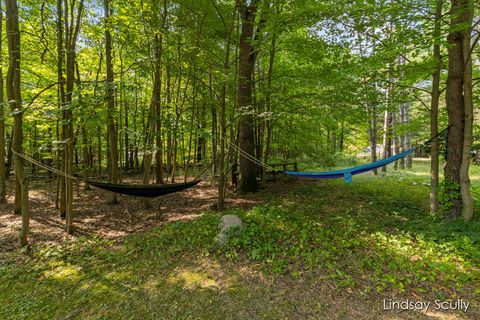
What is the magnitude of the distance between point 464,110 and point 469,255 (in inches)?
61.2

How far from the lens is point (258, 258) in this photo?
2.28 meters

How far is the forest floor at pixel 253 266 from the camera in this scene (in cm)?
175

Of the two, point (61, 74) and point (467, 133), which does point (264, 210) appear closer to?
point (467, 133)

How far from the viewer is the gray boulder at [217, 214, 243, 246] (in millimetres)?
2561

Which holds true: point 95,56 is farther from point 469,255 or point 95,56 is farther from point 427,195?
point 427,195

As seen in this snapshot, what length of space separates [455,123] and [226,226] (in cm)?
287

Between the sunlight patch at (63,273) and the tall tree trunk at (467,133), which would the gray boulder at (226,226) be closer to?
the sunlight patch at (63,273)

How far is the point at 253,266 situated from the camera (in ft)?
7.22

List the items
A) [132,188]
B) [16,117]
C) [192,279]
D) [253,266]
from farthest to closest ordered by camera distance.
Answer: [132,188], [16,117], [253,266], [192,279]

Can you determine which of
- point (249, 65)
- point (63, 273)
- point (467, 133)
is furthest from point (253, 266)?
point (249, 65)

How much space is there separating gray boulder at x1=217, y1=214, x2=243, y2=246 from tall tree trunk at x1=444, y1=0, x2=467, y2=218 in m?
2.43

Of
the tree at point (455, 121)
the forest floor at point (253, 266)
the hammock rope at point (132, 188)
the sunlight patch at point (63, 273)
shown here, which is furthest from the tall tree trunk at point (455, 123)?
the sunlight patch at point (63, 273)

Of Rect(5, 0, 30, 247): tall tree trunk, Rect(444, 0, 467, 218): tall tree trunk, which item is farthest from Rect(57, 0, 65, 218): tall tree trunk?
Rect(444, 0, 467, 218): tall tree trunk

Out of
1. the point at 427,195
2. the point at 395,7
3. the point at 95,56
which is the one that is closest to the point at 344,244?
the point at 395,7
